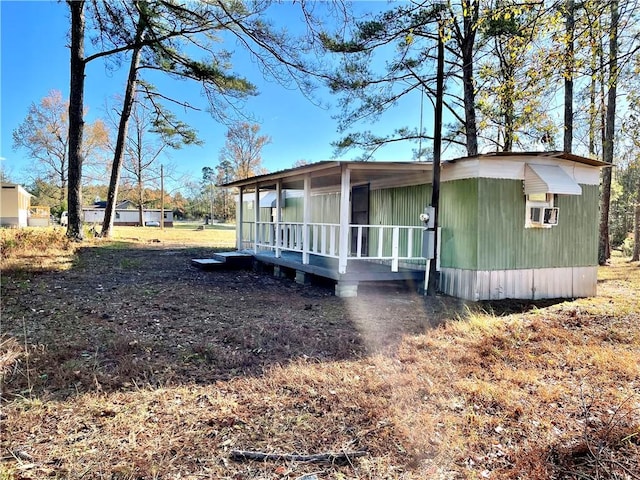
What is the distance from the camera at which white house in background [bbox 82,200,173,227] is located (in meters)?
46.3

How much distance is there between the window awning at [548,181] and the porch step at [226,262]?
6818 mm

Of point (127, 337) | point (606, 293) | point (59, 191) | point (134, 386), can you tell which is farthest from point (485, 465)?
point (59, 191)

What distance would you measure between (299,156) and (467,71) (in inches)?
1081

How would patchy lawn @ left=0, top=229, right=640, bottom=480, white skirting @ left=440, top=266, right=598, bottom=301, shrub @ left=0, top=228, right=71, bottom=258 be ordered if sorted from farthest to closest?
1. shrub @ left=0, top=228, right=71, bottom=258
2. white skirting @ left=440, top=266, right=598, bottom=301
3. patchy lawn @ left=0, top=229, right=640, bottom=480

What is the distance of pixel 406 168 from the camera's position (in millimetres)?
7324

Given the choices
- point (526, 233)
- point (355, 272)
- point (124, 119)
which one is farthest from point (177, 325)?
point (124, 119)

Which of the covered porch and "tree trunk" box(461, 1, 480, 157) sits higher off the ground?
"tree trunk" box(461, 1, 480, 157)

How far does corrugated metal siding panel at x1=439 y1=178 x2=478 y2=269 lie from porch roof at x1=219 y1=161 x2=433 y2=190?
655 mm

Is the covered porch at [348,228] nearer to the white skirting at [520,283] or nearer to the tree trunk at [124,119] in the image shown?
the white skirting at [520,283]

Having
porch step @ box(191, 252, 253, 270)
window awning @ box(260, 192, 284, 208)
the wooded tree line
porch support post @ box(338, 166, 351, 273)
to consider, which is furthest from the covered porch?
the wooded tree line

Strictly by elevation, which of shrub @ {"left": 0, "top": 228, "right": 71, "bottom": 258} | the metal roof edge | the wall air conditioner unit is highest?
the metal roof edge

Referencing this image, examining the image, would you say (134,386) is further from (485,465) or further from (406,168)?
(406,168)

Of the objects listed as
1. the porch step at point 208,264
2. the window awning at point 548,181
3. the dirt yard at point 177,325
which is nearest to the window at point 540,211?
the window awning at point 548,181

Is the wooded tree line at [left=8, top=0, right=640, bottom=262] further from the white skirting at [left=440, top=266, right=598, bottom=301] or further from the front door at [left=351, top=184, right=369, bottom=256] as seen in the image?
the white skirting at [left=440, top=266, right=598, bottom=301]
